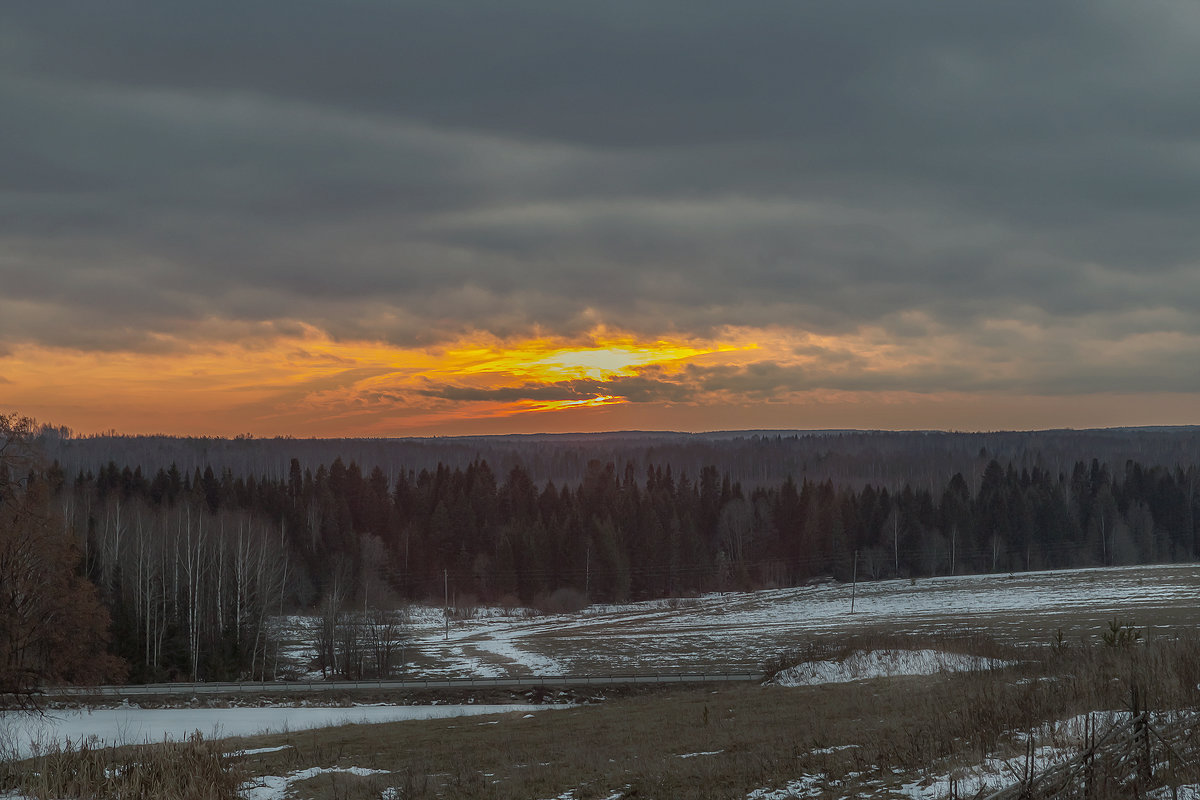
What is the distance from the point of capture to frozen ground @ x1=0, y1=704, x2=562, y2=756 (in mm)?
39000

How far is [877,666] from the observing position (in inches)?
1517

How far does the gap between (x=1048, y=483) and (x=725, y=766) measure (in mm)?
141217

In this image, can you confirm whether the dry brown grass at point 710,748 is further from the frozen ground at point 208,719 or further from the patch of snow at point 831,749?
the frozen ground at point 208,719

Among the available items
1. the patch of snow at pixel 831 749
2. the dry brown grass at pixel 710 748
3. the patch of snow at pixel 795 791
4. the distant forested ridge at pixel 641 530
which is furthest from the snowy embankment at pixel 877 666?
the distant forested ridge at pixel 641 530

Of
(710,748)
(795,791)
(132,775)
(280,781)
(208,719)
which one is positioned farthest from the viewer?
(208,719)

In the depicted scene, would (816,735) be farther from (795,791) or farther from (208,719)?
(208,719)

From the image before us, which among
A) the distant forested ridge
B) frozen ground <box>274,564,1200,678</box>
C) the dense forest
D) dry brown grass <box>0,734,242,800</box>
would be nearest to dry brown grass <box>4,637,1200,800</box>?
dry brown grass <box>0,734,242,800</box>

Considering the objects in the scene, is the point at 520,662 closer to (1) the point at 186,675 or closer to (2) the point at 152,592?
(1) the point at 186,675

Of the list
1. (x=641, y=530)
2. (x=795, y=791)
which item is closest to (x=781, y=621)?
(x=641, y=530)

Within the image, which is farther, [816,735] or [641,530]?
[641,530]

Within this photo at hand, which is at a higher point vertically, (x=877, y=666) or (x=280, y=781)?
(x=280, y=781)

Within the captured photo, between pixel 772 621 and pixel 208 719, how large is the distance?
55229 mm

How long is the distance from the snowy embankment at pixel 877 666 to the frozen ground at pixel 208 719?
12.0m

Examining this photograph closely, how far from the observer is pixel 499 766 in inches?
888
